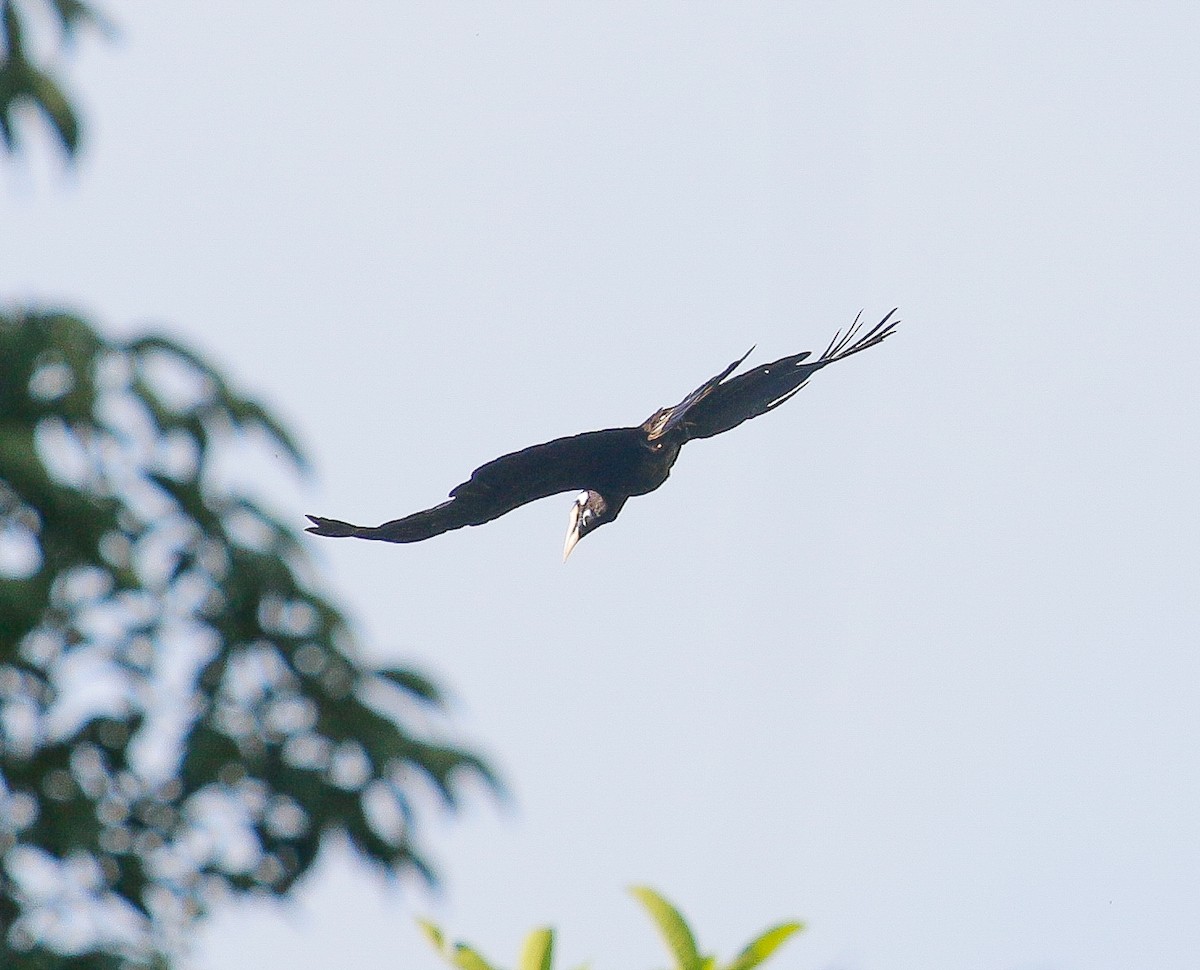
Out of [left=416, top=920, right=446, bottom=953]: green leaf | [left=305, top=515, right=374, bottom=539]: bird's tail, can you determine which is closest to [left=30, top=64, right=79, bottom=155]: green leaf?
[left=416, top=920, right=446, bottom=953]: green leaf

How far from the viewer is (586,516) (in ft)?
8.93

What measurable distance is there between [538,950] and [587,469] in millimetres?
2856

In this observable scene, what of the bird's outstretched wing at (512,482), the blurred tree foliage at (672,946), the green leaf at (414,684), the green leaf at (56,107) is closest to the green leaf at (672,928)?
the blurred tree foliage at (672,946)

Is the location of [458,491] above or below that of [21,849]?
below

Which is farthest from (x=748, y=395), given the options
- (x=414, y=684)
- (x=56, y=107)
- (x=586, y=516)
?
(x=56, y=107)

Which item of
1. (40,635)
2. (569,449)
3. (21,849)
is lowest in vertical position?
(569,449)

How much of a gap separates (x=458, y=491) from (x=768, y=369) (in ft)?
2.07

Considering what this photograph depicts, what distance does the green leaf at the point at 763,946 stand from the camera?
4906 millimetres

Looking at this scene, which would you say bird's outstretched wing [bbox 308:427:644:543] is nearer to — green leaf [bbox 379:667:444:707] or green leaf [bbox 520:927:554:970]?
green leaf [bbox 520:927:554:970]

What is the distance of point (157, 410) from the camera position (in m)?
6.05

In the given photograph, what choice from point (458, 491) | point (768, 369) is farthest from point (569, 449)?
point (768, 369)

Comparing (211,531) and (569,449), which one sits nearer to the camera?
(569,449)

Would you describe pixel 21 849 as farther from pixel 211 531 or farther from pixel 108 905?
pixel 211 531

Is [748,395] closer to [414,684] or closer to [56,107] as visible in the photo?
[414,684]
